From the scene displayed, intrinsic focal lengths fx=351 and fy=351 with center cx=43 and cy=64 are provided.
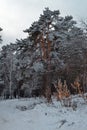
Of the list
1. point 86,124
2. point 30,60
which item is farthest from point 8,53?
point 86,124

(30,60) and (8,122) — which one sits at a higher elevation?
(30,60)

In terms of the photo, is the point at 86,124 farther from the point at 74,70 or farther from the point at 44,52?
the point at 74,70

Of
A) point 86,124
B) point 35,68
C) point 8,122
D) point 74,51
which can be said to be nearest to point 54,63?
point 35,68

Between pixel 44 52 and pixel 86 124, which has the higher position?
pixel 44 52

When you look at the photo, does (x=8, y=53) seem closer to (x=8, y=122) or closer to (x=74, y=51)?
(x=74, y=51)

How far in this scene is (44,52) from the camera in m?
31.5

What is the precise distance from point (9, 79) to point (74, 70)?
95.5ft

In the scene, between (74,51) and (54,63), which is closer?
(54,63)

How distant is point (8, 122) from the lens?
17.6 metres

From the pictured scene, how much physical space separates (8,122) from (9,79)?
55.9 m

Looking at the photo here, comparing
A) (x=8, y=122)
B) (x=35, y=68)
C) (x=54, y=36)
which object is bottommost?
(x=8, y=122)

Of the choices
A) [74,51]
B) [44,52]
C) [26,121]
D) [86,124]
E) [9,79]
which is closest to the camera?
[86,124]

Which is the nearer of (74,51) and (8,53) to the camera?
(74,51)

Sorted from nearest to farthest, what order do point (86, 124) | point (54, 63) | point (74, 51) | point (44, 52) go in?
point (86, 124) < point (44, 52) < point (54, 63) < point (74, 51)
